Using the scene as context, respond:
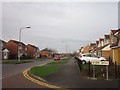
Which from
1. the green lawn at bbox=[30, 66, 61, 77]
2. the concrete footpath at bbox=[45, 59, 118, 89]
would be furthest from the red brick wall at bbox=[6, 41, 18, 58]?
the concrete footpath at bbox=[45, 59, 118, 89]

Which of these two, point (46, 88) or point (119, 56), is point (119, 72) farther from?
point (119, 56)

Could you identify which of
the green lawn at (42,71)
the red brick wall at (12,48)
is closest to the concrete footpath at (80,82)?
the green lawn at (42,71)

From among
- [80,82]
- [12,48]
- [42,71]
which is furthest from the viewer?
[12,48]

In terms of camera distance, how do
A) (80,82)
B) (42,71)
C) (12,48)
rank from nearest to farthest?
(80,82), (42,71), (12,48)

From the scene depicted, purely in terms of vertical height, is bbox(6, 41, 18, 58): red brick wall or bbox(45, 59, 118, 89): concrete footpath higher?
bbox(6, 41, 18, 58): red brick wall

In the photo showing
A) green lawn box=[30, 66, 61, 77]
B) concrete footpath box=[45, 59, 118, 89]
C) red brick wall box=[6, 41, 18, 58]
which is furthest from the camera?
red brick wall box=[6, 41, 18, 58]

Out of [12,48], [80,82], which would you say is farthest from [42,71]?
[12,48]

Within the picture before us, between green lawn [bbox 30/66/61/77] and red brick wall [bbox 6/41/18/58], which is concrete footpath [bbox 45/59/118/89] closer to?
green lawn [bbox 30/66/61/77]

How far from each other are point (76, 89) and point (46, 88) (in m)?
1.50

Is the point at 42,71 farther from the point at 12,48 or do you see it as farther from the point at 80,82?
the point at 12,48

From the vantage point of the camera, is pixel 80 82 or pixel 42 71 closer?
pixel 80 82

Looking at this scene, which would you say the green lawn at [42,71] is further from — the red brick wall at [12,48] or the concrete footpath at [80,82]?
the red brick wall at [12,48]

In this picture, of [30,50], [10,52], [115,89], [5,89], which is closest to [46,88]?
[5,89]

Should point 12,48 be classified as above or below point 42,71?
above
